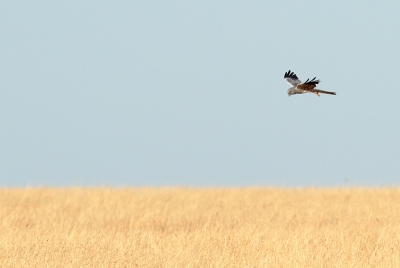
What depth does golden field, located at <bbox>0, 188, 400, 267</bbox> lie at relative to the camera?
8.34m

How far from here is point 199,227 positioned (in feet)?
41.2

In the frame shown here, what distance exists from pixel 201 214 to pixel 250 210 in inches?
55.4

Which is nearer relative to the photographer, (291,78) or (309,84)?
(309,84)

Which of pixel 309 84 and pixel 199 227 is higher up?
pixel 309 84

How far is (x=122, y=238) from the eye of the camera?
982 centimetres

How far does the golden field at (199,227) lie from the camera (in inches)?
328

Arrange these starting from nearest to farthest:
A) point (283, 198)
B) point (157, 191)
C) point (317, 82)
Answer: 1. point (317, 82)
2. point (283, 198)
3. point (157, 191)

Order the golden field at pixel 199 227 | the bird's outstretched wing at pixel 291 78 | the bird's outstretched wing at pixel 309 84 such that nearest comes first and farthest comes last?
the golden field at pixel 199 227
the bird's outstretched wing at pixel 309 84
the bird's outstretched wing at pixel 291 78

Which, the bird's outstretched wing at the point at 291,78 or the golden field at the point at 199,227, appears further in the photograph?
the bird's outstretched wing at the point at 291,78

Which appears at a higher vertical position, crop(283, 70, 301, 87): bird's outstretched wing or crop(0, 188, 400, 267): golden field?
crop(283, 70, 301, 87): bird's outstretched wing

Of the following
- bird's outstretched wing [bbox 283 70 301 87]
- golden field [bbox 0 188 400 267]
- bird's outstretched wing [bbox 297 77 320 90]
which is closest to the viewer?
golden field [bbox 0 188 400 267]

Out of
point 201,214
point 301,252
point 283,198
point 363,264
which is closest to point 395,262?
point 363,264

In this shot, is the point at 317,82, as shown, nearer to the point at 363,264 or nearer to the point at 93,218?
the point at 363,264

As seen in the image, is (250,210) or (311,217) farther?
(250,210)
